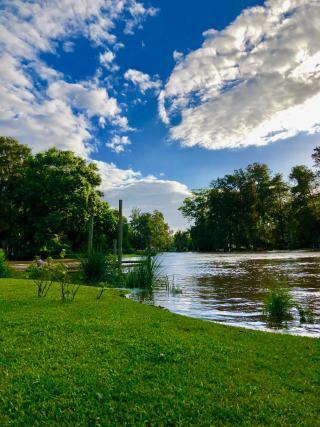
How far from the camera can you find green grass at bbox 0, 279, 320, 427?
122 inches

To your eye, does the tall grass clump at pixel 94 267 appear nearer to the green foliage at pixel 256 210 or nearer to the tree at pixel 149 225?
the green foliage at pixel 256 210

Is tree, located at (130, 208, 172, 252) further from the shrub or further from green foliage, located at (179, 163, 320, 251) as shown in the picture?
the shrub

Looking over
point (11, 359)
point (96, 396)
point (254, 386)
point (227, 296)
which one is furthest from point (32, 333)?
point (227, 296)

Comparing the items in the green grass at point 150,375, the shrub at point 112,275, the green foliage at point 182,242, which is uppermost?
the green foliage at point 182,242

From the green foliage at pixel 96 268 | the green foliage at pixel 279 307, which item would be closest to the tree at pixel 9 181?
the green foliage at pixel 96 268

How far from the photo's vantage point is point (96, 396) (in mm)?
3377

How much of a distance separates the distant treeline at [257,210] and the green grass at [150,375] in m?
70.6

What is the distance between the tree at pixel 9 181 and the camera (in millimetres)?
39344

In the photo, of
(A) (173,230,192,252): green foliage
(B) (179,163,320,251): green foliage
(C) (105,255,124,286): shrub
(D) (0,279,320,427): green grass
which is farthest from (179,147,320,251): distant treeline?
(D) (0,279,320,427): green grass

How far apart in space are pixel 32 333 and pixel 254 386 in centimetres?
316

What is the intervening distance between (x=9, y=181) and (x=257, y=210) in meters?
61.0

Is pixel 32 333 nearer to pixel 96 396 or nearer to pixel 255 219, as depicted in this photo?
pixel 96 396

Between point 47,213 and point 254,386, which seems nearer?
point 254,386

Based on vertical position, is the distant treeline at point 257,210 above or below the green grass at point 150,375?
above
